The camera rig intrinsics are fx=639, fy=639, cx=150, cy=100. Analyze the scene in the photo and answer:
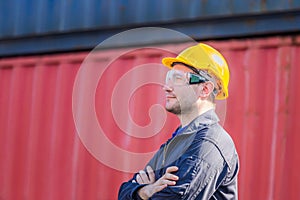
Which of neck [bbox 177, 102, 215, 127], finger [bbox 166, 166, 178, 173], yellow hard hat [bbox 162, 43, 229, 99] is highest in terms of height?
yellow hard hat [bbox 162, 43, 229, 99]

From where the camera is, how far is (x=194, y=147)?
2631 mm

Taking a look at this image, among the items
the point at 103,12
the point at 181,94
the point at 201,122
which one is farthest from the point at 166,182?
the point at 103,12

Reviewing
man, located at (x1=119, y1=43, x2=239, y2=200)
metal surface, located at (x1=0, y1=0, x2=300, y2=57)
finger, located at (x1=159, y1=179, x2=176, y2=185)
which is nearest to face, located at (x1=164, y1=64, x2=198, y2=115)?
man, located at (x1=119, y1=43, x2=239, y2=200)

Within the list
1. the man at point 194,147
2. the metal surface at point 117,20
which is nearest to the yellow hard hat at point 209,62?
the man at point 194,147

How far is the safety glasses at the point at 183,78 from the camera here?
2.81 meters

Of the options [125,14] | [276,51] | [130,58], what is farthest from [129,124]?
[276,51]

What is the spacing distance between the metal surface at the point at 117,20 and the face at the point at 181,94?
2625 mm

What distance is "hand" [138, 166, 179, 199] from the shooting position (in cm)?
259

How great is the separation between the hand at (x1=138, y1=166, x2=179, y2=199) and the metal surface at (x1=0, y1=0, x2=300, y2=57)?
2.93m

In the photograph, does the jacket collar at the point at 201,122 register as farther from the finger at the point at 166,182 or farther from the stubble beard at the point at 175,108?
the finger at the point at 166,182

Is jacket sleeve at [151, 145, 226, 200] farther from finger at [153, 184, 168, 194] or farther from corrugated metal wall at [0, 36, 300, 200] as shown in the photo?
corrugated metal wall at [0, 36, 300, 200]

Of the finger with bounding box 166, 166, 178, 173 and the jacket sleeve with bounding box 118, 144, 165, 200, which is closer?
the finger with bounding box 166, 166, 178, 173

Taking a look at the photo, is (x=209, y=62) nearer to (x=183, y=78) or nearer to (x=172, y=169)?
(x=183, y=78)

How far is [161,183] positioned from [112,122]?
327cm
